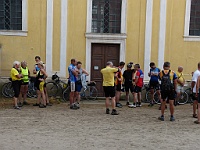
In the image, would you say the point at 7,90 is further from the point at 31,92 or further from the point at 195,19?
the point at 195,19

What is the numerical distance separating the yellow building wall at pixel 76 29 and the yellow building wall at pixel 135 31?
1.94 m

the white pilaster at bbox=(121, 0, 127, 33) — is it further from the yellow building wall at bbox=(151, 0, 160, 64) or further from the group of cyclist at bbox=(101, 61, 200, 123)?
the group of cyclist at bbox=(101, 61, 200, 123)

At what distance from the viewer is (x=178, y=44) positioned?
12.6 metres

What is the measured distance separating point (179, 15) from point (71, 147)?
28.8 ft

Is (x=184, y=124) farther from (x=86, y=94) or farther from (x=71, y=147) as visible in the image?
(x=86, y=94)

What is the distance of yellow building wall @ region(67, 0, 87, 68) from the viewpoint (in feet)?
40.4

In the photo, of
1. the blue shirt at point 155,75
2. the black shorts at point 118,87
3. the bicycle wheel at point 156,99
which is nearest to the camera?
the black shorts at point 118,87

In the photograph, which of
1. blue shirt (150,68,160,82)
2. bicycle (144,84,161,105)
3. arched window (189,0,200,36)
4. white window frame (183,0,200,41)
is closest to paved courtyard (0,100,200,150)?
blue shirt (150,68,160,82)

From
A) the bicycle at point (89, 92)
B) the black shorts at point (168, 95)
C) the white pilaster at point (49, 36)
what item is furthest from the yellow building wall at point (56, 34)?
the black shorts at point (168, 95)

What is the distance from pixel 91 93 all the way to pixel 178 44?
4403 millimetres

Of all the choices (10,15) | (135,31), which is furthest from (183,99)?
(10,15)

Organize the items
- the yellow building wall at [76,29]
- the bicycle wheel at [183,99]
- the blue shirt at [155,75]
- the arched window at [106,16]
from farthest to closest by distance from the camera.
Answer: the arched window at [106,16], the yellow building wall at [76,29], the bicycle wheel at [183,99], the blue shirt at [155,75]

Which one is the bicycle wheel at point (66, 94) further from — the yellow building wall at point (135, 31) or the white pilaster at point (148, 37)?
the white pilaster at point (148, 37)

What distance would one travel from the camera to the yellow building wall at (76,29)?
1232cm
